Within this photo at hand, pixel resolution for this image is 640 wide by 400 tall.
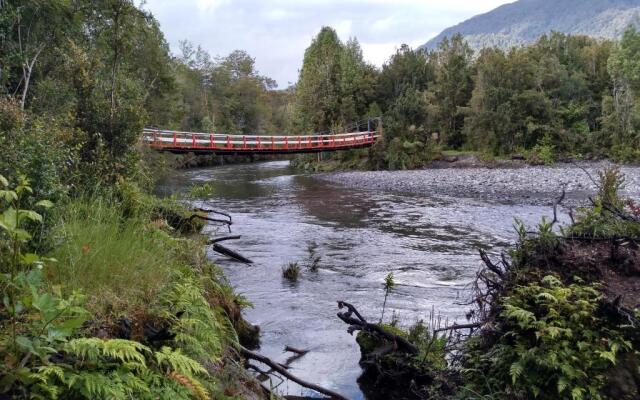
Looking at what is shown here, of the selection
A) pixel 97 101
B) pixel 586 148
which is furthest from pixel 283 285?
pixel 586 148

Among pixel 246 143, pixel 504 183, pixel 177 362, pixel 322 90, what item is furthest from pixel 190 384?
pixel 322 90

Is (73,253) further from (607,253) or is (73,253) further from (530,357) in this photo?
(607,253)

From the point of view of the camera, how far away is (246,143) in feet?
83.6

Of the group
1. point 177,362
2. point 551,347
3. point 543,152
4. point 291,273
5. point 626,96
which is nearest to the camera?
point 177,362

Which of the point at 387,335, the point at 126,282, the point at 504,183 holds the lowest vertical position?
the point at 504,183

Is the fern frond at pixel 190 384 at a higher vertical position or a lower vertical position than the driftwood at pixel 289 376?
higher

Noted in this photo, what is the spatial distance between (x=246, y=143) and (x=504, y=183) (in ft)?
41.3

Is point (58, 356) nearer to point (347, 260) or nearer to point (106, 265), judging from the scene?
point (106, 265)

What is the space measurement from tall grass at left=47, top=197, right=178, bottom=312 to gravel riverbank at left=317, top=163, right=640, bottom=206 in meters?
15.3

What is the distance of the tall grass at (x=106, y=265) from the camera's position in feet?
9.59

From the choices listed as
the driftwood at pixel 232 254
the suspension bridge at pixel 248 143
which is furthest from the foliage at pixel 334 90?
the driftwood at pixel 232 254

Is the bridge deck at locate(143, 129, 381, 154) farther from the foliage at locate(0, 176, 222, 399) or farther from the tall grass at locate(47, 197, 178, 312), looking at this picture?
the foliage at locate(0, 176, 222, 399)

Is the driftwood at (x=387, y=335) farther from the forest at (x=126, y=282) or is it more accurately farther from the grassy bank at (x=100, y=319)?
the grassy bank at (x=100, y=319)

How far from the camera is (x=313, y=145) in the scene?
28.7 metres
